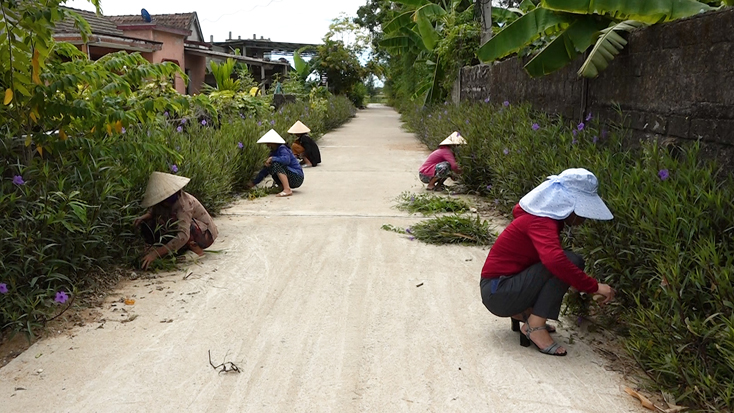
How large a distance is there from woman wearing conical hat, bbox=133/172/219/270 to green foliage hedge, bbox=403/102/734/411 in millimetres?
2932

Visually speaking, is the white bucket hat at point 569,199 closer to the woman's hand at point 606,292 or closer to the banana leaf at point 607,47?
the woman's hand at point 606,292

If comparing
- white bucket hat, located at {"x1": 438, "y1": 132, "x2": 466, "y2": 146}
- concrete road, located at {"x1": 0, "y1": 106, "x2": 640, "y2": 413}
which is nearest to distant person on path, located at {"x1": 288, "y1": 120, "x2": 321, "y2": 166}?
white bucket hat, located at {"x1": 438, "y1": 132, "x2": 466, "y2": 146}

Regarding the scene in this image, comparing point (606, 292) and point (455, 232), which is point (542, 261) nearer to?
point (606, 292)

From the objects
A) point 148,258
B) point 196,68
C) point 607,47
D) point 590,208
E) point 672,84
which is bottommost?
point 148,258

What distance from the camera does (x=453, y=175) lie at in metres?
8.34

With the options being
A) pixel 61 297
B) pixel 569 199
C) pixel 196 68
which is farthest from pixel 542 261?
pixel 196 68

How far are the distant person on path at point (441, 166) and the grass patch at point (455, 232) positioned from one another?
7.16ft

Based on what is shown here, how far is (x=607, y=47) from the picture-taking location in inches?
219

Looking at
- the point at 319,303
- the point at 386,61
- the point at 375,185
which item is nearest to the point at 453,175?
the point at 375,185

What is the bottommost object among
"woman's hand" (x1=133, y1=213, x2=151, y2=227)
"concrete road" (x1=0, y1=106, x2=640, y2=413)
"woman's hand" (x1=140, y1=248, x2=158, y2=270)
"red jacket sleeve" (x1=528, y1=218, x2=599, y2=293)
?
"concrete road" (x1=0, y1=106, x2=640, y2=413)

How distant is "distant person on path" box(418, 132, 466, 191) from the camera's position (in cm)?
818

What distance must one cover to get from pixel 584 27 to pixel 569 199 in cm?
358

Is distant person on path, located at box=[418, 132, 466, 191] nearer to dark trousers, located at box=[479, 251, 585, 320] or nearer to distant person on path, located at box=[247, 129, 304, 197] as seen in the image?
distant person on path, located at box=[247, 129, 304, 197]

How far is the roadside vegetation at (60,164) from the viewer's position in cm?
370
